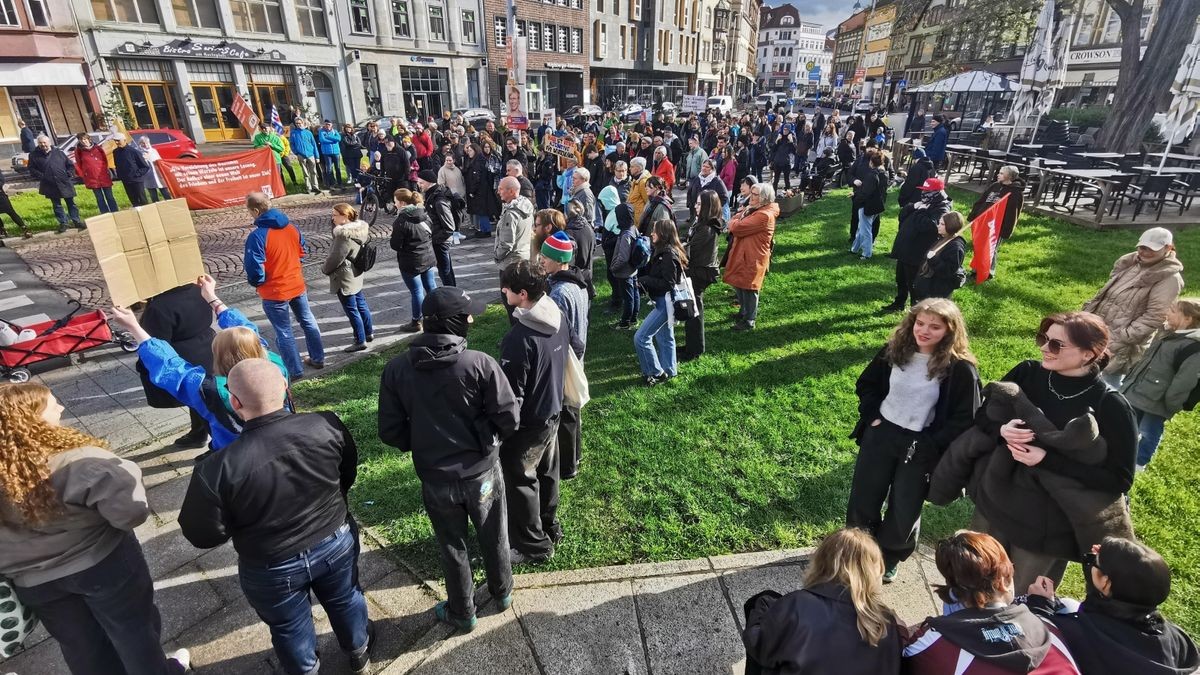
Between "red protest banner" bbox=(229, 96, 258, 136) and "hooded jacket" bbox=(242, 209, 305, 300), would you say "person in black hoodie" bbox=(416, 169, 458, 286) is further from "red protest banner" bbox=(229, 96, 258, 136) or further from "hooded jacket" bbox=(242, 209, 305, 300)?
"red protest banner" bbox=(229, 96, 258, 136)

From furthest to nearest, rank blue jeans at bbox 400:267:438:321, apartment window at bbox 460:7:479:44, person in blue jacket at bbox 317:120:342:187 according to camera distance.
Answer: apartment window at bbox 460:7:479:44 < person in blue jacket at bbox 317:120:342:187 < blue jeans at bbox 400:267:438:321

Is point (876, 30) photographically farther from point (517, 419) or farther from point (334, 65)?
point (517, 419)

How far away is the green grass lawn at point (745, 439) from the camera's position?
13.7 feet

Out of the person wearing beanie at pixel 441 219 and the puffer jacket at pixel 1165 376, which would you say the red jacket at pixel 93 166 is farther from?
the puffer jacket at pixel 1165 376

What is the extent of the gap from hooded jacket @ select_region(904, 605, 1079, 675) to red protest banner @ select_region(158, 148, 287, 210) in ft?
47.8

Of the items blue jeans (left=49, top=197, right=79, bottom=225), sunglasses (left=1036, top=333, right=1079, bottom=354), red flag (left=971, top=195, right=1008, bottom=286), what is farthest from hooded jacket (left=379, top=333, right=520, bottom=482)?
blue jeans (left=49, top=197, right=79, bottom=225)

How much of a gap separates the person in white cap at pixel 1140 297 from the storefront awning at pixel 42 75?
101 ft

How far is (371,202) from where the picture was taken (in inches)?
537

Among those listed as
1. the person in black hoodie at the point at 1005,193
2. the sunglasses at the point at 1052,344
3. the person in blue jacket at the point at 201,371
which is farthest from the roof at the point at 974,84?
the person in blue jacket at the point at 201,371

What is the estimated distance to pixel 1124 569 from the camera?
2053 millimetres

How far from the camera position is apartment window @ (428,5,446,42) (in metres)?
34.0

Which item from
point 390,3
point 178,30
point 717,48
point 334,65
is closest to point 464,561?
point 178,30

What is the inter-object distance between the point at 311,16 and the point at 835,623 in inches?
1381

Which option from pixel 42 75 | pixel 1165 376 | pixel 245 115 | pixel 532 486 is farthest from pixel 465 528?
pixel 42 75
